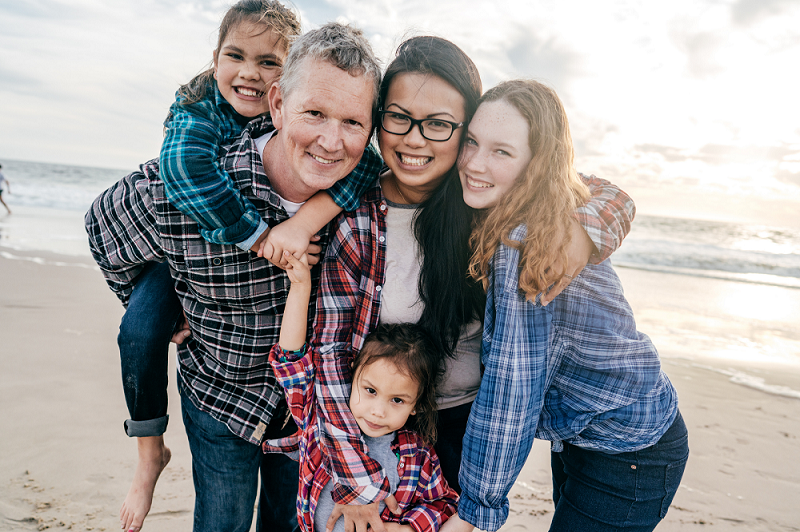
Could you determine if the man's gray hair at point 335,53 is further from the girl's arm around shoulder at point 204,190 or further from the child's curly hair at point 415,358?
the child's curly hair at point 415,358

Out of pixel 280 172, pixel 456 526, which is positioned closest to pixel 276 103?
pixel 280 172

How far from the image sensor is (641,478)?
5.57 ft

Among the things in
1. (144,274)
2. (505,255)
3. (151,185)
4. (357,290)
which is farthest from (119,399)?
(505,255)

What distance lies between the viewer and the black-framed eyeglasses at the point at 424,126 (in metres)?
1.71

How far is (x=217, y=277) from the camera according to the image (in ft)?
5.85

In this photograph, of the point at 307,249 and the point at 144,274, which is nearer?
the point at 307,249

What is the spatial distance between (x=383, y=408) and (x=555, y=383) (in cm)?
67

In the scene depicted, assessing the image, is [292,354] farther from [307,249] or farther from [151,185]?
[151,185]

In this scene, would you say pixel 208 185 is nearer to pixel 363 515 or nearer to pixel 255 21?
pixel 255 21

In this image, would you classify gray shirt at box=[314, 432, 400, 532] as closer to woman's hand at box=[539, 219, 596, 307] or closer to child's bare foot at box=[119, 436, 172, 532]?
child's bare foot at box=[119, 436, 172, 532]

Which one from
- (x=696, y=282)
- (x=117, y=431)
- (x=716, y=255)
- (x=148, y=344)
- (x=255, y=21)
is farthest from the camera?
(x=716, y=255)

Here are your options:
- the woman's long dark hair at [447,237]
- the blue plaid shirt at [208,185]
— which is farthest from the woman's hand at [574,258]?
the blue plaid shirt at [208,185]

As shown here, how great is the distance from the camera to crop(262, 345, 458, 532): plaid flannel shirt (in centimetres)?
175

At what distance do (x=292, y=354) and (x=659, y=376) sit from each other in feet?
4.68
